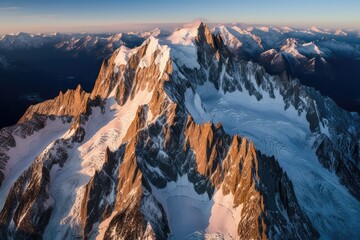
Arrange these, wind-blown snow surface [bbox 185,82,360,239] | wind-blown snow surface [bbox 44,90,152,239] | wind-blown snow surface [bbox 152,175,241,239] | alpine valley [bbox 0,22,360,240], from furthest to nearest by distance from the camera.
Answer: wind-blown snow surface [bbox 185,82,360,239] → wind-blown snow surface [bbox 44,90,152,239] → alpine valley [bbox 0,22,360,240] → wind-blown snow surface [bbox 152,175,241,239]

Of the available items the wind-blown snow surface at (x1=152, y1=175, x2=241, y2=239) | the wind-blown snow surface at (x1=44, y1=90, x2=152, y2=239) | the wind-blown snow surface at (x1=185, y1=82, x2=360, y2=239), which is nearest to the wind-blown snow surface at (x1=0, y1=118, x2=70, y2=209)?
the wind-blown snow surface at (x1=44, y1=90, x2=152, y2=239)

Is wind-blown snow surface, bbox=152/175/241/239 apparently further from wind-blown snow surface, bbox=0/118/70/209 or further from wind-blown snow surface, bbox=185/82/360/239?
Result: wind-blown snow surface, bbox=0/118/70/209

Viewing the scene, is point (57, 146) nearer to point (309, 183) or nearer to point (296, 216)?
point (296, 216)

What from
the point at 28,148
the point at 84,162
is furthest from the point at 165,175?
the point at 28,148

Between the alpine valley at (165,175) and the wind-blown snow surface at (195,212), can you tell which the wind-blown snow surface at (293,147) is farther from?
the wind-blown snow surface at (195,212)

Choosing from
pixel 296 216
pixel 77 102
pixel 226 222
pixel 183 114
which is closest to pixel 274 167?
pixel 296 216

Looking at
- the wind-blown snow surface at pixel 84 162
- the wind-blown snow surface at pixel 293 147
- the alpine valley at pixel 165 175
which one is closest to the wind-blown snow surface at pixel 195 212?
the alpine valley at pixel 165 175
